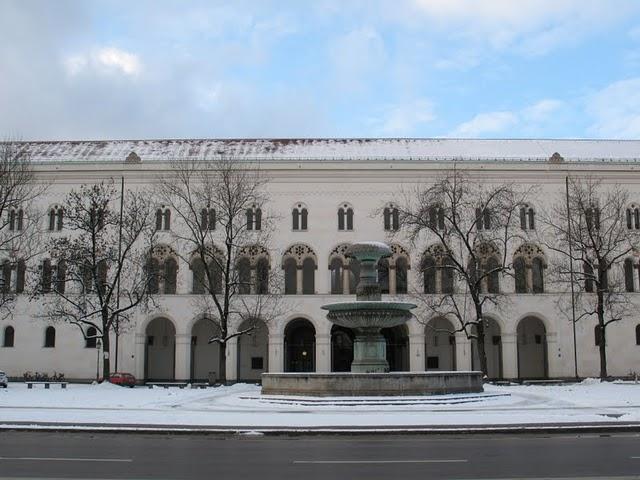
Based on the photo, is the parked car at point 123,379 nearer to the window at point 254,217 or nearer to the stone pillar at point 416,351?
the window at point 254,217

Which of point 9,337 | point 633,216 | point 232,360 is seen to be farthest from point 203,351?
point 633,216

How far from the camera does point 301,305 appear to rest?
178 feet

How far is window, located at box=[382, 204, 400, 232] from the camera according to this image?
54.9m

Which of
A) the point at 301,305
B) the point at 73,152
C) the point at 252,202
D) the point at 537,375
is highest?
the point at 73,152

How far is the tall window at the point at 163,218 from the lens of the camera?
55.3 metres

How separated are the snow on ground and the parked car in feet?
61.3

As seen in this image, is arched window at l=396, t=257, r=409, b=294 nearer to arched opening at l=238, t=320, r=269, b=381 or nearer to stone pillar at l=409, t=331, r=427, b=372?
stone pillar at l=409, t=331, r=427, b=372

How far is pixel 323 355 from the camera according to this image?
176 ft

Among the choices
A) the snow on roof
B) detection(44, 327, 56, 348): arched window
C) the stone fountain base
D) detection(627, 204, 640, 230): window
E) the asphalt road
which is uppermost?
the snow on roof

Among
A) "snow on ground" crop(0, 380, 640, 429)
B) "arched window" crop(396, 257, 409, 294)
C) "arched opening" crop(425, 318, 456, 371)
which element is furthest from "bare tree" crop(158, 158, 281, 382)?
"snow on ground" crop(0, 380, 640, 429)

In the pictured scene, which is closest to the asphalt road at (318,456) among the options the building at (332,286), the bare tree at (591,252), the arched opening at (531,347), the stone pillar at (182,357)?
the stone pillar at (182,357)

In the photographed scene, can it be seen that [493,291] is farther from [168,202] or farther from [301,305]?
[168,202]

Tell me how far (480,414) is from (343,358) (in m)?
36.5

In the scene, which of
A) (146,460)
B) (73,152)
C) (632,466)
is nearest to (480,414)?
(632,466)
